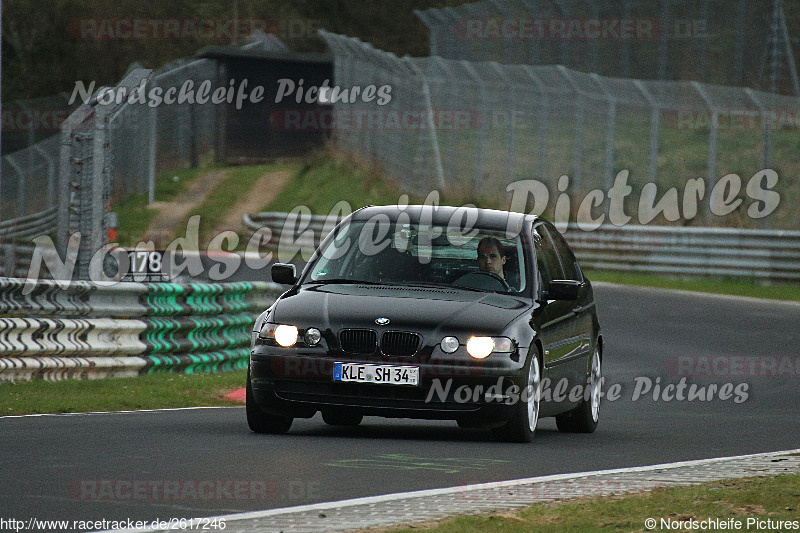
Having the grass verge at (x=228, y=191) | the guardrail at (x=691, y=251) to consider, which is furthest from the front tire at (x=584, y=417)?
the grass verge at (x=228, y=191)

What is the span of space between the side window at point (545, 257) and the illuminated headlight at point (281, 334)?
2039mm

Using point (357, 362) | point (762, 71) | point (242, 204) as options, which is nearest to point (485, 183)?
point (762, 71)

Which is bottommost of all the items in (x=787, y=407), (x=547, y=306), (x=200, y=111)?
(x=787, y=407)

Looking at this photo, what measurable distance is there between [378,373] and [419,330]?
0.37 m

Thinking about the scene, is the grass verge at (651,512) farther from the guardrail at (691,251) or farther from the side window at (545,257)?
the guardrail at (691,251)

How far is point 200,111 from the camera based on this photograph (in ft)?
168

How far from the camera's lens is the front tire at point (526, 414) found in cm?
1015

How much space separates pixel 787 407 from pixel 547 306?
4.34 meters

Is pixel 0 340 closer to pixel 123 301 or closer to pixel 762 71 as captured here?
pixel 123 301

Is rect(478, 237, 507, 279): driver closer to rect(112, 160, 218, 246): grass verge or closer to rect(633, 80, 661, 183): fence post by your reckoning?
rect(633, 80, 661, 183): fence post

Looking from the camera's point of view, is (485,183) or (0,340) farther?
(485,183)

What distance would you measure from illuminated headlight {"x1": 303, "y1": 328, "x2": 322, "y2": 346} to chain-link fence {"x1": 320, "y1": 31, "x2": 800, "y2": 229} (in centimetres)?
1981

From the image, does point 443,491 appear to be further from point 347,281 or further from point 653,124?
point 653,124

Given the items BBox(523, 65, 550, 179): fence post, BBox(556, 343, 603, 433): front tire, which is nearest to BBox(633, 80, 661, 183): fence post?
BBox(523, 65, 550, 179): fence post
